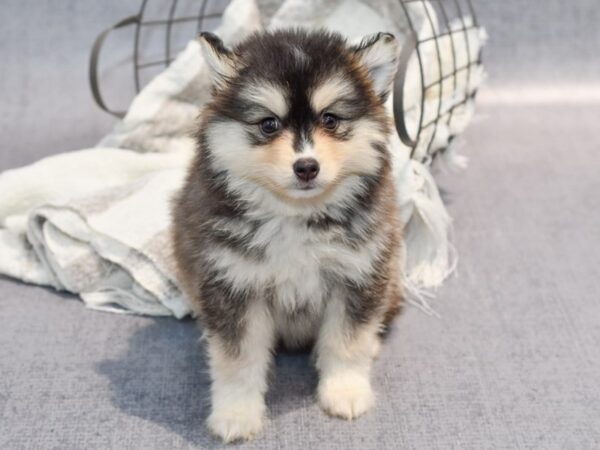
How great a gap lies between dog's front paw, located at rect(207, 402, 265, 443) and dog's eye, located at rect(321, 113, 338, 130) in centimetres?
74

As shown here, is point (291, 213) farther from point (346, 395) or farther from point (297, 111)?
point (346, 395)

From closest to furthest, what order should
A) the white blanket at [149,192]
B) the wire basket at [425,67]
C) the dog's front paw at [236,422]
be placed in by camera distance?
the dog's front paw at [236,422]
the white blanket at [149,192]
the wire basket at [425,67]

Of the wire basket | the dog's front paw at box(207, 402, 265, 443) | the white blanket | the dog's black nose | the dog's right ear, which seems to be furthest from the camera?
the wire basket

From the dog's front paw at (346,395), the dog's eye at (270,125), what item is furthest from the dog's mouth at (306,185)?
the dog's front paw at (346,395)

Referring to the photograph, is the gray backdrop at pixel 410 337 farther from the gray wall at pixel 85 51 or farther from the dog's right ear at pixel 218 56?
the dog's right ear at pixel 218 56

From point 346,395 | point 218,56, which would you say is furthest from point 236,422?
point 218,56

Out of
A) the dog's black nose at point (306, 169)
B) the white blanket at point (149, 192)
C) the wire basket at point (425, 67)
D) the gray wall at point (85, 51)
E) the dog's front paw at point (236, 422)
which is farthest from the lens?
the gray wall at point (85, 51)

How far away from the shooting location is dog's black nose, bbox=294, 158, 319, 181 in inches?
67.0

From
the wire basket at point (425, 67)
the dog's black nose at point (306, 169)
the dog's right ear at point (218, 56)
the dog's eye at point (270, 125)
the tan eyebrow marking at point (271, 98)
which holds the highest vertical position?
the dog's right ear at point (218, 56)

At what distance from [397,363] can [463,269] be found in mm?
608

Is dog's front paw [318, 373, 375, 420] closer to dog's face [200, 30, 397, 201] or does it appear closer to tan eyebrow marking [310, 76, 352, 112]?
dog's face [200, 30, 397, 201]

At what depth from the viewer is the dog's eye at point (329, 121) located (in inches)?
70.1

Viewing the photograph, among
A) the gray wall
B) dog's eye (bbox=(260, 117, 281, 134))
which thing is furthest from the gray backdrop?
dog's eye (bbox=(260, 117, 281, 134))

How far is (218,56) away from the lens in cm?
183
